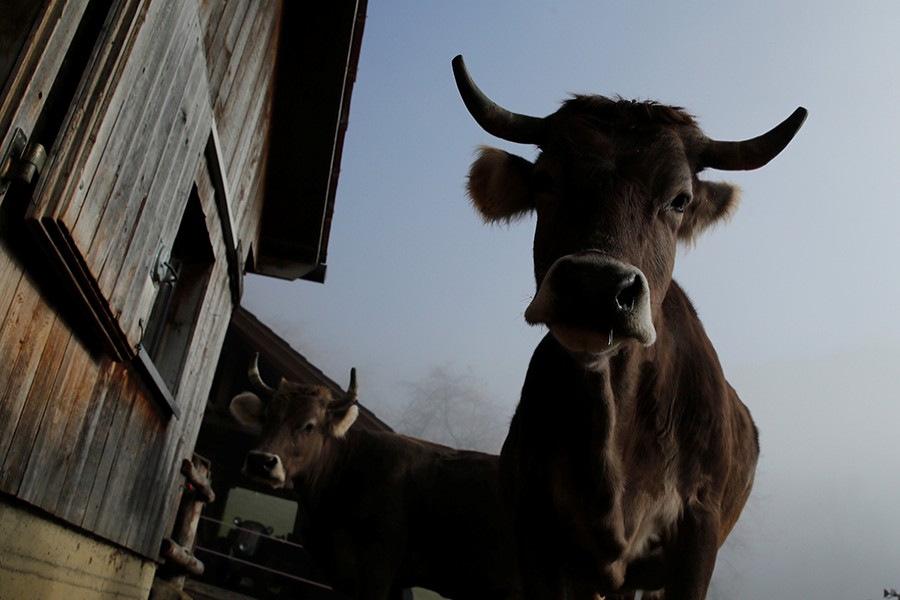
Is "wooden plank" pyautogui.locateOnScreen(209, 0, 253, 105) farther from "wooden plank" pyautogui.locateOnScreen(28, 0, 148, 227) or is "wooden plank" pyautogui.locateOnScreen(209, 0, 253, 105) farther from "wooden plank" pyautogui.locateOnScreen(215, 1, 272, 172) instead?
"wooden plank" pyautogui.locateOnScreen(28, 0, 148, 227)

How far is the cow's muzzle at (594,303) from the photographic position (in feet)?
8.32

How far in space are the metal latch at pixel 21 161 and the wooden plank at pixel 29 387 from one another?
0.57 m

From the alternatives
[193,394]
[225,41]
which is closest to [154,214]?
[225,41]

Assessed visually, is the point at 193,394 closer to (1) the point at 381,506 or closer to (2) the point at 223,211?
(2) the point at 223,211

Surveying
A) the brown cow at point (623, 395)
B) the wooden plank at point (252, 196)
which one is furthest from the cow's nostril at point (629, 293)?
the wooden plank at point (252, 196)

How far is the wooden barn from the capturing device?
235cm

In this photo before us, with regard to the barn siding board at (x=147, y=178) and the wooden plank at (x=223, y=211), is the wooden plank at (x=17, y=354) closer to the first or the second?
the barn siding board at (x=147, y=178)

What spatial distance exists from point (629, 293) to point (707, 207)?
1475 mm

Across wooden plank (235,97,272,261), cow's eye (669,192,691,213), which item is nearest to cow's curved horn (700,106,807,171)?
cow's eye (669,192,691,213)

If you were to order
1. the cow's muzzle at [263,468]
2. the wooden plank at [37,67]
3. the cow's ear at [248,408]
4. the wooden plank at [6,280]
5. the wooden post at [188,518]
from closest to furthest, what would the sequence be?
the wooden plank at [37,67] → the wooden plank at [6,280] → the wooden post at [188,518] → the cow's muzzle at [263,468] → the cow's ear at [248,408]

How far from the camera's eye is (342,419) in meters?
8.77

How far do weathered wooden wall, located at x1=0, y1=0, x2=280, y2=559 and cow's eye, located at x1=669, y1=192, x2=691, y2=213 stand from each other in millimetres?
2227

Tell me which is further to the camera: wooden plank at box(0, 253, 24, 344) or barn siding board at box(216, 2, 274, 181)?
barn siding board at box(216, 2, 274, 181)

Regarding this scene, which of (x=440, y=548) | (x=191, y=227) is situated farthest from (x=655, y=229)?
(x=440, y=548)
